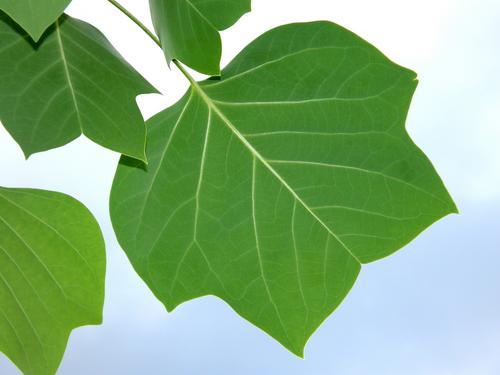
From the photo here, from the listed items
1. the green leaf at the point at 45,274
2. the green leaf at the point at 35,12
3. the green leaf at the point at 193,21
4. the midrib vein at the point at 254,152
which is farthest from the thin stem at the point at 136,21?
the green leaf at the point at 45,274

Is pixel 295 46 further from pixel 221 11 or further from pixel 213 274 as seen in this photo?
pixel 213 274

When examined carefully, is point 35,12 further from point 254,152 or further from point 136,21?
point 254,152

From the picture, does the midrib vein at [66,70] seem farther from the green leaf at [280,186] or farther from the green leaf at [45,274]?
the green leaf at [45,274]

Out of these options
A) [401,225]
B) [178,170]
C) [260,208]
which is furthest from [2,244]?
[401,225]

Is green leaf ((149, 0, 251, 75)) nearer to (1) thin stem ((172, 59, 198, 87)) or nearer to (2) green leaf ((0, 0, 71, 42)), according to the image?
(1) thin stem ((172, 59, 198, 87))

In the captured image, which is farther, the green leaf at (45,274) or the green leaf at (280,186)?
the green leaf at (45,274)

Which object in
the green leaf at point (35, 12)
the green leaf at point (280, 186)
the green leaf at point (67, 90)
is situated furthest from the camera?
the green leaf at point (280, 186)

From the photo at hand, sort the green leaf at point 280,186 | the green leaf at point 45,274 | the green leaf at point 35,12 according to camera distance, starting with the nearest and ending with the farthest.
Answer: the green leaf at point 35,12, the green leaf at point 280,186, the green leaf at point 45,274
